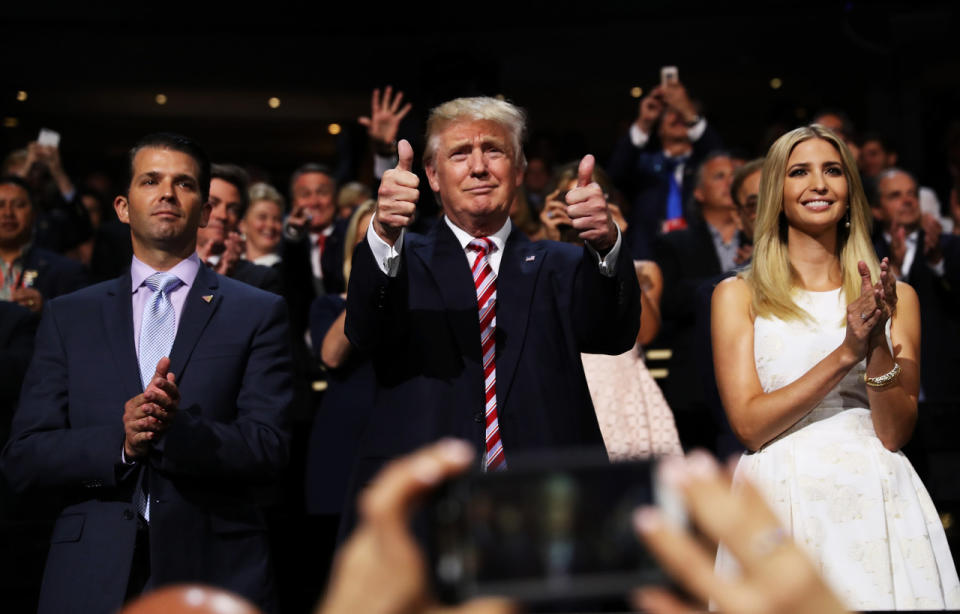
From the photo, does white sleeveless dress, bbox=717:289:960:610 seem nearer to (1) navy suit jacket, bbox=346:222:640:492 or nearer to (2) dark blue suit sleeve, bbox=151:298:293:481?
(1) navy suit jacket, bbox=346:222:640:492

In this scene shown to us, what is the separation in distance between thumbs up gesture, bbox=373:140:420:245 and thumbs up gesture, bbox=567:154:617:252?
32cm

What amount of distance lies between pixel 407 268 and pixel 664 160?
361cm

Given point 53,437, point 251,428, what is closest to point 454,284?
point 251,428

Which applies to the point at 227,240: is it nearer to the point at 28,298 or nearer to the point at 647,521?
the point at 28,298

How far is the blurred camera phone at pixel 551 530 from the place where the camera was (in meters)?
0.83

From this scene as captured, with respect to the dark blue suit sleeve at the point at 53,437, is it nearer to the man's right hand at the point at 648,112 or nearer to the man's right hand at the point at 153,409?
the man's right hand at the point at 153,409

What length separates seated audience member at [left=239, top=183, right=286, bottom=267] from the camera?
5.21 meters

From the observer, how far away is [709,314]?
360 centimetres

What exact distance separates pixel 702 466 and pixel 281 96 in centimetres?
986

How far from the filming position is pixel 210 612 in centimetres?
78

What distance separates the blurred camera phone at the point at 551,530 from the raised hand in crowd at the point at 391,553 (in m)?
0.11

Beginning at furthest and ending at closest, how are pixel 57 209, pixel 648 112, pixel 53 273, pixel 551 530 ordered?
pixel 57 209, pixel 648 112, pixel 53 273, pixel 551 530

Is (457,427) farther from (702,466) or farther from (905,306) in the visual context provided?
(702,466)

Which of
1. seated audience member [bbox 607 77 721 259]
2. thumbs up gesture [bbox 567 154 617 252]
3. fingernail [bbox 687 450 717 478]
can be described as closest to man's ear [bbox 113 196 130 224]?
thumbs up gesture [bbox 567 154 617 252]
